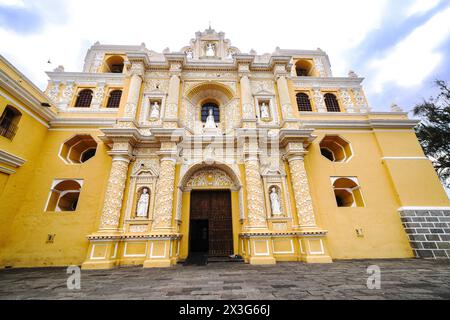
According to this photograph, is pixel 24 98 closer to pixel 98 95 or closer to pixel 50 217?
pixel 98 95

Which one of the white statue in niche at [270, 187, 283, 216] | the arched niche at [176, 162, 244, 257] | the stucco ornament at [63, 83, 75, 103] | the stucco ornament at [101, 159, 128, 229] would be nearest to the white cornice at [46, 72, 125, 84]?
the stucco ornament at [63, 83, 75, 103]

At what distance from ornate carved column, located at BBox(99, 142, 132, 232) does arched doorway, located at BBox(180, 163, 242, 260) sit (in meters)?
2.60

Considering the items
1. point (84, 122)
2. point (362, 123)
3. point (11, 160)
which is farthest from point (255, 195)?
point (11, 160)

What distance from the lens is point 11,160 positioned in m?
7.25

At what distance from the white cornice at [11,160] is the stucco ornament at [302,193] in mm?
11574

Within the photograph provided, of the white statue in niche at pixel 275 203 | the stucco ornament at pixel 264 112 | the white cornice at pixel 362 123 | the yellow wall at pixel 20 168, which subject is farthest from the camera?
the stucco ornament at pixel 264 112

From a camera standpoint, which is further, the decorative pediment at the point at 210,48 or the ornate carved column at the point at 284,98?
the decorative pediment at the point at 210,48

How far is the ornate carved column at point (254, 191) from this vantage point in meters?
7.69

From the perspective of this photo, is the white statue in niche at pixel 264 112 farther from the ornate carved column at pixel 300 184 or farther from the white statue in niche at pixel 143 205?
the white statue in niche at pixel 143 205

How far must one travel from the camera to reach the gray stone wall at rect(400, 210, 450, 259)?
7695 millimetres

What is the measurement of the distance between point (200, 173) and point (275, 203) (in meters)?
3.95

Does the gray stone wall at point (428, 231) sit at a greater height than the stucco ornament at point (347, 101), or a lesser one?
lesser

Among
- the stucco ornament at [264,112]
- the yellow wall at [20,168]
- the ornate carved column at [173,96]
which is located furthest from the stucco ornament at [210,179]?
the yellow wall at [20,168]

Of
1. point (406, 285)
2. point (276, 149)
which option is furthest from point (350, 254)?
point (276, 149)
